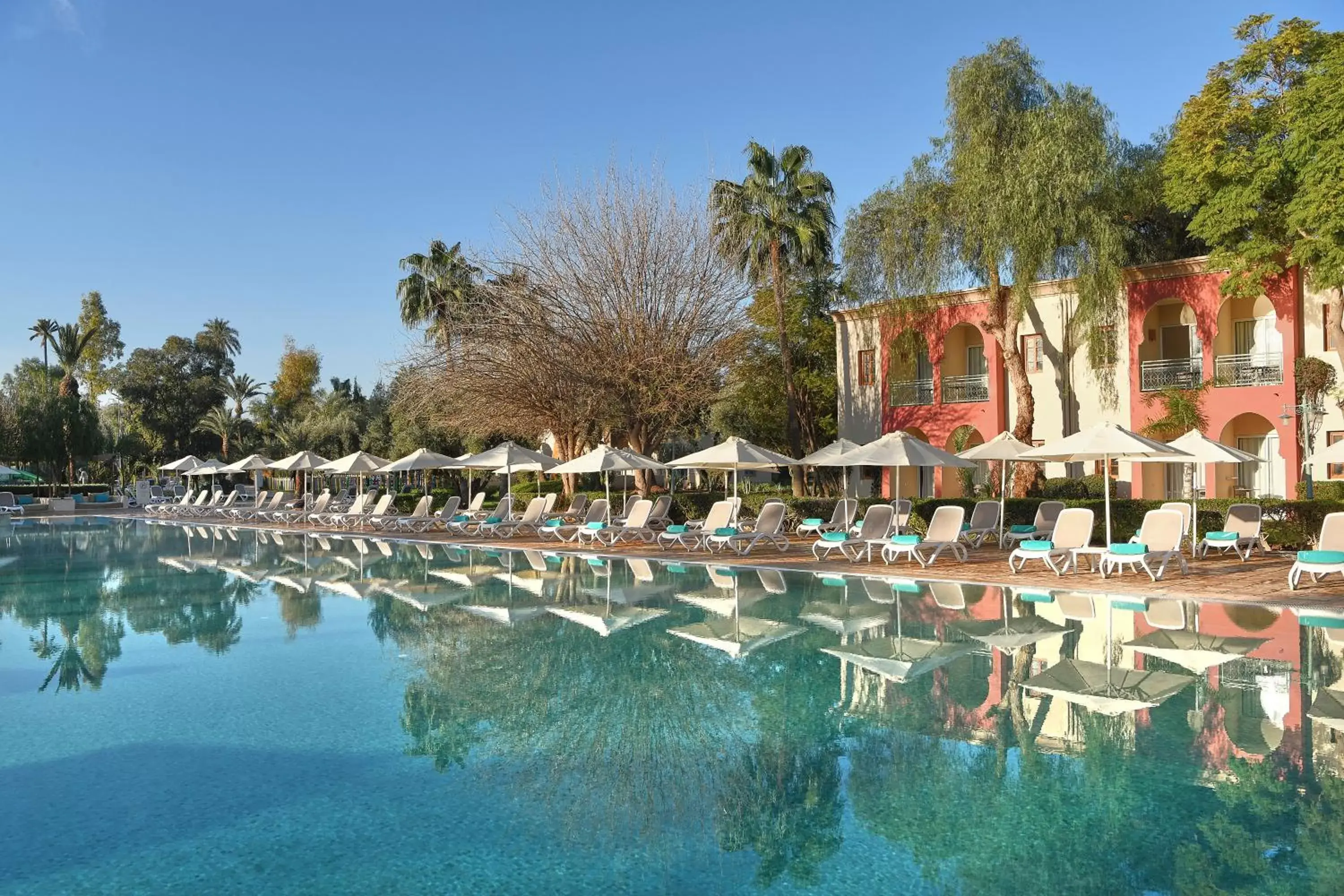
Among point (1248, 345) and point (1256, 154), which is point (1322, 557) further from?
point (1248, 345)

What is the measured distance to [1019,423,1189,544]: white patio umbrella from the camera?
48.0ft

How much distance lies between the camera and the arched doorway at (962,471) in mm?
26453

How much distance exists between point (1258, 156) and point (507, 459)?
62.6 feet

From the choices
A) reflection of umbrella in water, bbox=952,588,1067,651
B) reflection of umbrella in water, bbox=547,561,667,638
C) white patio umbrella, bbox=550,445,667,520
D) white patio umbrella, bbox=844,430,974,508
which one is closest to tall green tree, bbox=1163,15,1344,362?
white patio umbrella, bbox=844,430,974,508

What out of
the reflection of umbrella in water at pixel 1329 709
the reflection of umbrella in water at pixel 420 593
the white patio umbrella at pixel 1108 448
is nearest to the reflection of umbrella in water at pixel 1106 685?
the reflection of umbrella in water at pixel 1329 709

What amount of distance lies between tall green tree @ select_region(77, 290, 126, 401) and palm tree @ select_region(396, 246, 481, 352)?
37.6m

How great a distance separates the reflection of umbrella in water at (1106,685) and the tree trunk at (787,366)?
17130mm

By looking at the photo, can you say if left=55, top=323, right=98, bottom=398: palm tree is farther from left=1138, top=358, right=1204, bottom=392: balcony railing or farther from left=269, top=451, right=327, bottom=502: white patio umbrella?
left=1138, top=358, right=1204, bottom=392: balcony railing

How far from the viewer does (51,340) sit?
5897 cm

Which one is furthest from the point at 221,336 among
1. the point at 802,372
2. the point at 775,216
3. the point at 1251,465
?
the point at 1251,465

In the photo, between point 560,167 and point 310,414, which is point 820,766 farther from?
point 310,414

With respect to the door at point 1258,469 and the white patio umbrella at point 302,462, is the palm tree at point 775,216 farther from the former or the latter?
the white patio umbrella at point 302,462

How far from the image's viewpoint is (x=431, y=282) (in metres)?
37.2

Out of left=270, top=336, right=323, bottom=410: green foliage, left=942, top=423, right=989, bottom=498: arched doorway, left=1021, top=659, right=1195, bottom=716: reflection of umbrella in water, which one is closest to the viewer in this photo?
left=1021, top=659, right=1195, bottom=716: reflection of umbrella in water
